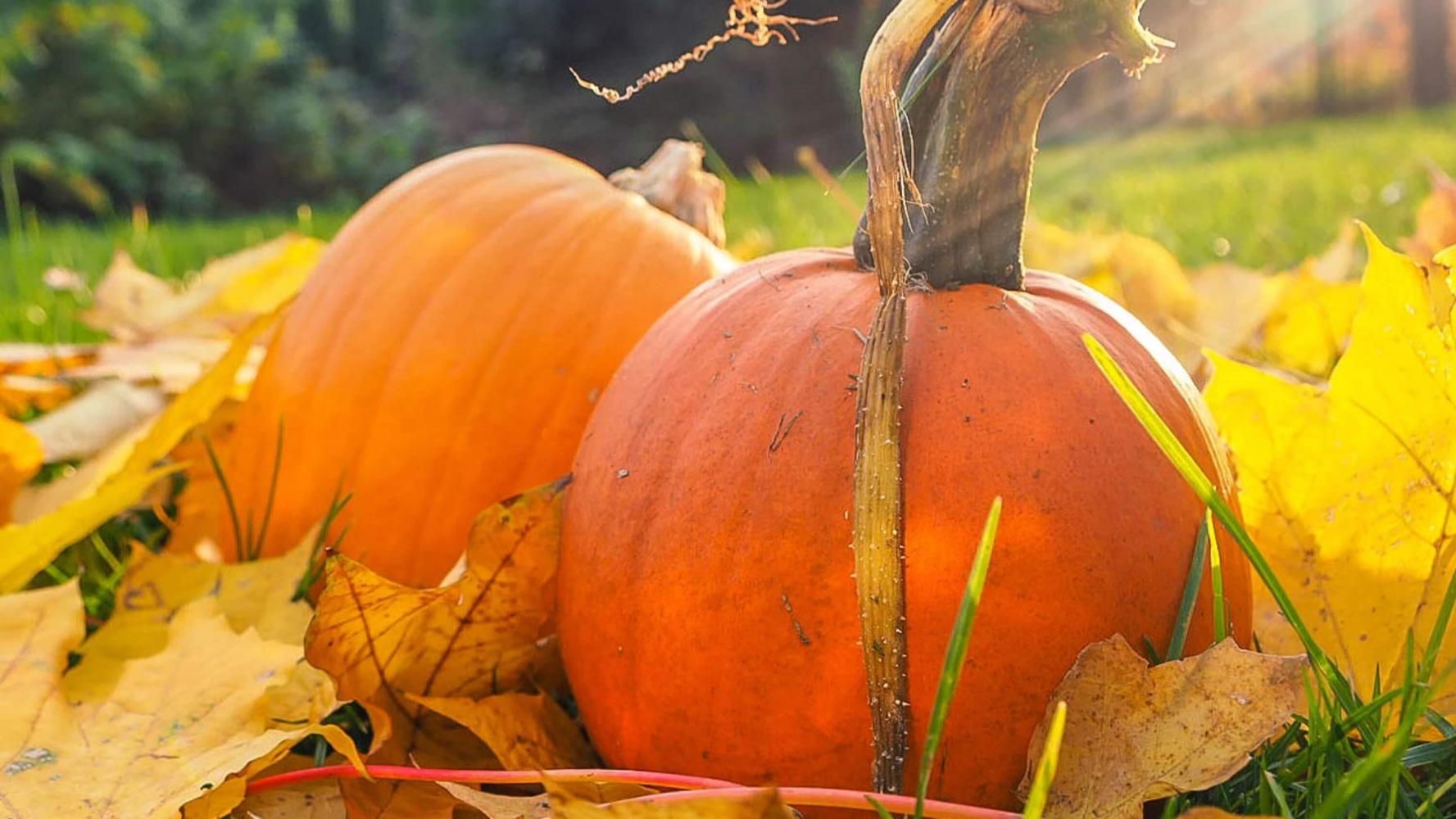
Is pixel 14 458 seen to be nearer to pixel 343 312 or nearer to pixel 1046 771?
pixel 343 312

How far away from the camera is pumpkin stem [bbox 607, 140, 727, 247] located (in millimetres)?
1536

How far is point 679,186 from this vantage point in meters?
1.54

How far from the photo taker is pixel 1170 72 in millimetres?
13234

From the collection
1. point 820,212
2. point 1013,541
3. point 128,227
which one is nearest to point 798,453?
point 1013,541

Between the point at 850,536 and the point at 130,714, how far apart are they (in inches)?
21.9

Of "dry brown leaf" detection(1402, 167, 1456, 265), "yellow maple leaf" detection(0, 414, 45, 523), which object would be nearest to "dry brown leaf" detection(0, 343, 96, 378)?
"yellow maple leaf" detection(0, 414, 45, 523)

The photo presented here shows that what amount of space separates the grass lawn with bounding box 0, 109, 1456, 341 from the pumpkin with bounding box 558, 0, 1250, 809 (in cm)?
29

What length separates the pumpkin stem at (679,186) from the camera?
5.04 feet

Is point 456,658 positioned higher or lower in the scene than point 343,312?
lower

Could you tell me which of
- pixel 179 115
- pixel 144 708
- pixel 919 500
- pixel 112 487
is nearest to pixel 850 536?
pixel 919 500

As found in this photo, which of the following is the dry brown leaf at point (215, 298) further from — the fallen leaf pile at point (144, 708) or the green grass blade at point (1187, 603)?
the green grass blade at point (1187, 603)

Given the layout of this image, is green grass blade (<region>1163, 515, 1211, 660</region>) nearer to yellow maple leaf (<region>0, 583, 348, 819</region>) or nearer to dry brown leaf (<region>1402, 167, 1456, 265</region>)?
yellow maple leaf (<region>0, 583, 348, 819</region>)

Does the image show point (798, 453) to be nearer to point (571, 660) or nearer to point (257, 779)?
point (571, 660)

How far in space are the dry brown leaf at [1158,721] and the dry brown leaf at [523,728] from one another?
366 mm
